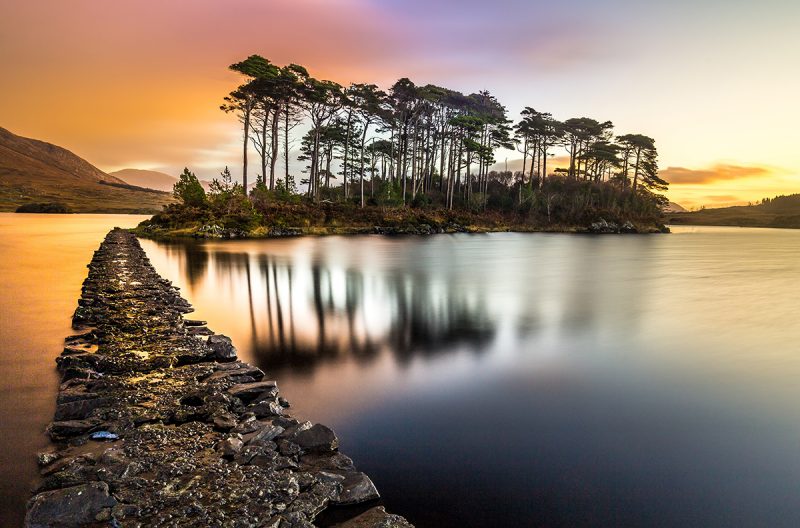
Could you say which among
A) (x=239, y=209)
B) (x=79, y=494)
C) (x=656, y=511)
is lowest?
(x=656, y=511)

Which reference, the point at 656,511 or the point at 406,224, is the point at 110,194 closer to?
the point at 406,224

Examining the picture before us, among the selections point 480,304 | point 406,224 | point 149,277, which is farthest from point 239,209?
point 480,304

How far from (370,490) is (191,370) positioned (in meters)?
3.43

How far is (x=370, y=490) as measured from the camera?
127 inches

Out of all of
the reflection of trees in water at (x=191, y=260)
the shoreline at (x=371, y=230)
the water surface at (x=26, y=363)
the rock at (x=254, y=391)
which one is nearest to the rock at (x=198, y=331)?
the water surface at (x=26, y=363)

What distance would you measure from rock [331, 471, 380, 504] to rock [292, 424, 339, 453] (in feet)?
1.49

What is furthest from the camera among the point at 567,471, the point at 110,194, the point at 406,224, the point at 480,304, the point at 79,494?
the point at 110,194

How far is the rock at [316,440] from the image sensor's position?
146 inches

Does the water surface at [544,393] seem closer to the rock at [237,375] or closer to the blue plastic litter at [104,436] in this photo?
the rock at [237,375]

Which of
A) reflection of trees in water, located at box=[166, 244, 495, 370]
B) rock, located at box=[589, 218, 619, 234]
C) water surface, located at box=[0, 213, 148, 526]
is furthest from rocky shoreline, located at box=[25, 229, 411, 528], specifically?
rock, located at box=[589, 218, 619, 234]

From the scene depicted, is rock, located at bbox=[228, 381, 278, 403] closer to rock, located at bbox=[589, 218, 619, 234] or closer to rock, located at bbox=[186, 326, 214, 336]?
rock, located at bbox=[186, 326, 214, 336]

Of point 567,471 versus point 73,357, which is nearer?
point 567,471

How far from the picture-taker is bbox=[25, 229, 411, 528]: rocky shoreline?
280cm

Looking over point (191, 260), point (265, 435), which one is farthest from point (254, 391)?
point (191, 260)
